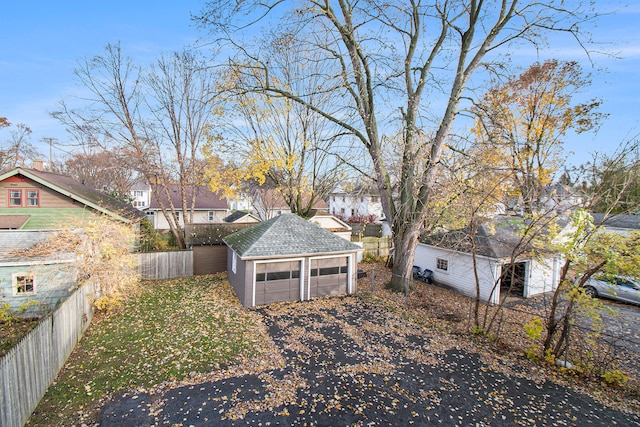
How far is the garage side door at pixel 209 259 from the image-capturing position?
1675 cm

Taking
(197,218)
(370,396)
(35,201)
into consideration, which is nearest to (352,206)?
(197,218)

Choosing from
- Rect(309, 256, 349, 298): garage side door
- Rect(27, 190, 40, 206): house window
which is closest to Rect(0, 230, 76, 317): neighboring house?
Rect(27, 190, 40, 206): house window

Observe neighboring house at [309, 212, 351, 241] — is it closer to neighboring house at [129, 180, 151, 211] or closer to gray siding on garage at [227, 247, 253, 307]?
gray siding on garage at [227, 247, 253, 307]

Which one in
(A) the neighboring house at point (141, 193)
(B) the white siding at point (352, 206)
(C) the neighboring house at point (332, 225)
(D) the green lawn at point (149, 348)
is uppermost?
(A) the neighboring house at point (141, 193)

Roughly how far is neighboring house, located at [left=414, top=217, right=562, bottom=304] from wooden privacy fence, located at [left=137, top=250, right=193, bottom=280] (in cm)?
1341

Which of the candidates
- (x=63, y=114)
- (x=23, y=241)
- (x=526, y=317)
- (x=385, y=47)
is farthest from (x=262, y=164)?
(x=526, y=317)

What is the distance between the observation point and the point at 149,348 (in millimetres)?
8266

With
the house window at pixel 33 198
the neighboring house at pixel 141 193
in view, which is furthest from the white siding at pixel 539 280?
the neighboring house at pixel 141 193

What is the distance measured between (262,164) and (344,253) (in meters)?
6.55

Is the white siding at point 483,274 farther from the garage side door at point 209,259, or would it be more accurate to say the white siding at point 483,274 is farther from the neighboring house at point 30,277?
the neighboring house at point 30,277

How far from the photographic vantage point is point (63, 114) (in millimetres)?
16469

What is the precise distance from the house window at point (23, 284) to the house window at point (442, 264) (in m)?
18.2

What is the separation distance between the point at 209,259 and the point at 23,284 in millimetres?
7632

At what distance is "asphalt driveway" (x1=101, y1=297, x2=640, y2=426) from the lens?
5.77 meters
